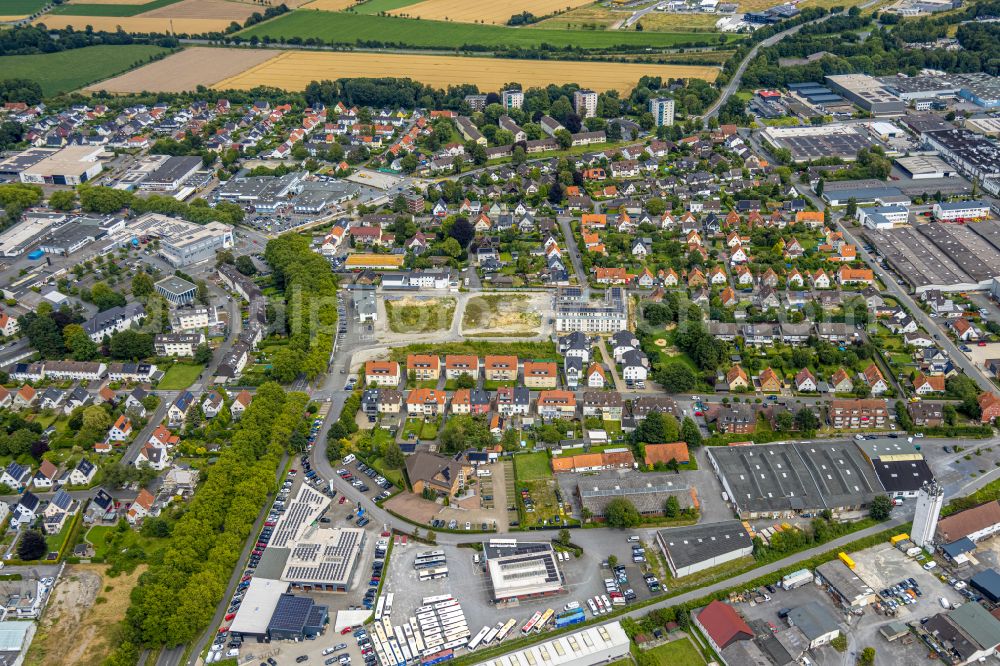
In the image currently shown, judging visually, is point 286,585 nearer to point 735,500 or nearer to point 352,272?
point 735,500

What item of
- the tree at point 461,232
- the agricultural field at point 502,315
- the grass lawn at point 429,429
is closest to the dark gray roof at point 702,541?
the grass lawn at point 429,429

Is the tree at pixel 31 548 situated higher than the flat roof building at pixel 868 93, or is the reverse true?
the flat roof building at pixel 868 93

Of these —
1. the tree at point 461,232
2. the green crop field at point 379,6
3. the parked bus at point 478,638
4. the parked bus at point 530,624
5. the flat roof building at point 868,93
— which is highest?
the green crop field at point 379,6

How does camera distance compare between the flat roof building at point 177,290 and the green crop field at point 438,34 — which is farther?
the green crop field at point 438,34

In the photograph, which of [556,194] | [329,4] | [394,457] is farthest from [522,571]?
[329,4]

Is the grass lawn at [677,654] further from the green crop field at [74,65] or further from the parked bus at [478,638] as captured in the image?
the green crop field at [74,65]

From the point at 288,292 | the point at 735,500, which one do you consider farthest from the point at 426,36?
the point at 735,500

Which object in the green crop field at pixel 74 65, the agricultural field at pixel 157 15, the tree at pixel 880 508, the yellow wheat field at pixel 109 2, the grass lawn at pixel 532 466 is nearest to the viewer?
the tree at pixel 880 508

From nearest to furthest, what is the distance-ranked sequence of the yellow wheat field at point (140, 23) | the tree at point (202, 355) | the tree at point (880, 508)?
the tree at point (880, 508) < the tree at point (202, 355) < the yellow wheat field at point (140, 23)
